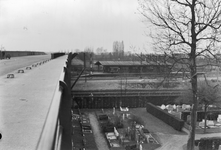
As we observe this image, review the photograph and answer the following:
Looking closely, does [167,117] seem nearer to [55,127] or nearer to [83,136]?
[83,136]

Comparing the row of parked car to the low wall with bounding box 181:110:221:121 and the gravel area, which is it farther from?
the low wall with bounding box 181:110:221:121

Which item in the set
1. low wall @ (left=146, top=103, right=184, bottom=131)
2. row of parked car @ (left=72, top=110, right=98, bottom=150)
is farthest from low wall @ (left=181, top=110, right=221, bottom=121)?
row of parked car @ (left=72, top=110, right=98, bottom=150)

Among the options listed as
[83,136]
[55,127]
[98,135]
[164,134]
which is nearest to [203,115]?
[164,134]

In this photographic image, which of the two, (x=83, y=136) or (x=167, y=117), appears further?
(x=167, y=117)

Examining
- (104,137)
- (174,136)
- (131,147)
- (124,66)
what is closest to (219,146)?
(174,136)

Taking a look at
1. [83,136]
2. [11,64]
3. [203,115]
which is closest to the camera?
[11,64]

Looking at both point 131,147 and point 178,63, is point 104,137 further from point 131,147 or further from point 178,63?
point 178,63

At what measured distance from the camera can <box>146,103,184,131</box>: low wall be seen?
14.0m

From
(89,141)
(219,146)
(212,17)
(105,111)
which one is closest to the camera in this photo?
(212,17)

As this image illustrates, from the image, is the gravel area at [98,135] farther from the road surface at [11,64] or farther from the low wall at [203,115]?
the low wall at [203,115]

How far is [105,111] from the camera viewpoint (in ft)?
60.2

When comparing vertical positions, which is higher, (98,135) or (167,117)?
(167,117)

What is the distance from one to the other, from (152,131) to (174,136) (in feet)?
4.25

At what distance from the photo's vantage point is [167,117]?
1526cm
